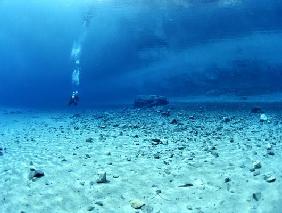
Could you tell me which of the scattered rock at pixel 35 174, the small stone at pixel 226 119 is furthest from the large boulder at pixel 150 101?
the scattered rock at pixel 35 174

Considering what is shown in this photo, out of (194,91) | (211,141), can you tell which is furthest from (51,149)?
(194,91)

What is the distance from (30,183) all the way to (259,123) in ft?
31.7

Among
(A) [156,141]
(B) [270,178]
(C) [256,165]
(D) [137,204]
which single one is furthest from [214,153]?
(D) [137,204]

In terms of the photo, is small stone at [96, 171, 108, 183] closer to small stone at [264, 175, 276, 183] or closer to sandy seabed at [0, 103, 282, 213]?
sandy seabed at [0, 103, 282, 213]

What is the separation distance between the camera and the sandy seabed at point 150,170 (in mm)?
6605

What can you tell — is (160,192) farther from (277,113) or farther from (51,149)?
(277,113)

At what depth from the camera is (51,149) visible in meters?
11.8

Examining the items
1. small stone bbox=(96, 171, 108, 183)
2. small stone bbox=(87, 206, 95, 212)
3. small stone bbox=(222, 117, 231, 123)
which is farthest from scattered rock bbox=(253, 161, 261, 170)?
small stone bbox=(222, 117, 231, 123)

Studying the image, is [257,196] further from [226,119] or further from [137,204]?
[226,119]

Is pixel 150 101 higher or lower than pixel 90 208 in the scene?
higher

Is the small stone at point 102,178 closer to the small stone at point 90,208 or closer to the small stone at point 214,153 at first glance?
the small stone at point 90,208

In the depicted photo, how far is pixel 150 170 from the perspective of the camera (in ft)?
27.9

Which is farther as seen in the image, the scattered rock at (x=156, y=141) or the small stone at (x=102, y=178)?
the scattered rock at (x=156, y=141)

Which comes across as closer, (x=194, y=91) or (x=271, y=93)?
(x=271, y=93)
